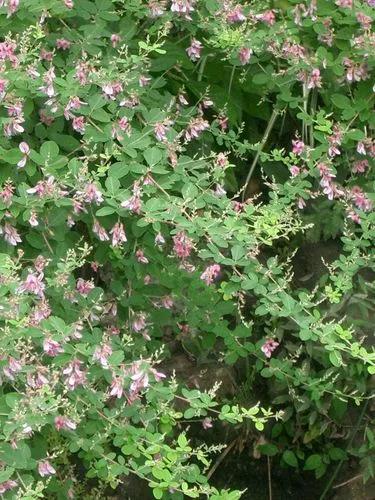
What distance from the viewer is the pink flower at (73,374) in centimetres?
264

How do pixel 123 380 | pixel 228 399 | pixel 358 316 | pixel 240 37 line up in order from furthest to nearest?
1. pixel 228 399
2. pixel 358 316
3. pixel 240 37
4. pixel 123 380

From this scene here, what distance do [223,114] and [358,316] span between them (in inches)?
36.0

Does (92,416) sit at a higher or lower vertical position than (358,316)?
higher

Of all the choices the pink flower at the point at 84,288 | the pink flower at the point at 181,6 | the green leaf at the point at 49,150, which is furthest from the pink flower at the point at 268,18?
the pink flower at the point at 84,288

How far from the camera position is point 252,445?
439cm

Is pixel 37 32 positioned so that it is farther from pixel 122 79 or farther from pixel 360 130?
pixel 360 130

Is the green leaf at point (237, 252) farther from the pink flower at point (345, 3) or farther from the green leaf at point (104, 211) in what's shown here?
the pink flower at point (345, 3)

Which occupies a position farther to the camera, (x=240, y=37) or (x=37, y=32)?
(x=240, y=37)

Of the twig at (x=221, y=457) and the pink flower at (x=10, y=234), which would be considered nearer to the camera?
the pink flower at (x=10, y=234)

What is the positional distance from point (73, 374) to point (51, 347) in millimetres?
97

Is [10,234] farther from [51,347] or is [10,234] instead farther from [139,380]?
[139,380]

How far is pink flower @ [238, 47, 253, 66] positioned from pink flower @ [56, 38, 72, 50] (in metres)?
0.54

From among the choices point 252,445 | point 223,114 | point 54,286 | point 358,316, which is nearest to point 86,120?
point 54,286

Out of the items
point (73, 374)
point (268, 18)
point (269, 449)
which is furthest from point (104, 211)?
point (269, 449)
